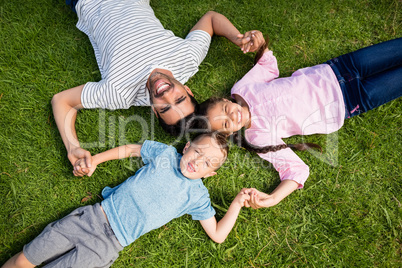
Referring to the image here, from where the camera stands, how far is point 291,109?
2713mm

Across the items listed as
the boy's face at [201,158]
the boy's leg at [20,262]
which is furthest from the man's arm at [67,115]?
the boy's face at [201,158]

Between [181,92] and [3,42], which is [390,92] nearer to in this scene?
[181,92]

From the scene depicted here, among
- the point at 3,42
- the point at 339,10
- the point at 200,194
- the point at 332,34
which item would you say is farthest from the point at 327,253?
the point at 3,42

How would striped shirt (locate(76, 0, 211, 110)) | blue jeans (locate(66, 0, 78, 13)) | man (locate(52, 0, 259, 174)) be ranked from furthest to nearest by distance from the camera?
1. blue jeans (locate(66, 0, 78, 13))
2. striped shirt (locate(76, 0, 211, 110))
3. man (locate(52, 0, 259, 174))

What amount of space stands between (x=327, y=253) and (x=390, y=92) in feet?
5.54

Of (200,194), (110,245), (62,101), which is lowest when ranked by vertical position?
(110,245)

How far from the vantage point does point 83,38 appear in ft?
10.4

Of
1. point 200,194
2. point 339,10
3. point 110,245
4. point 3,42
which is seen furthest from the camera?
point 339,10

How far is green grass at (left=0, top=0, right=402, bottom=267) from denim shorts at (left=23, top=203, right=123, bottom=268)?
1.14 ft

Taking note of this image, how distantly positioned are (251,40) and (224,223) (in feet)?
6.00

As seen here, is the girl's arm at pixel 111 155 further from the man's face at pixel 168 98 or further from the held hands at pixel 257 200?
the held hands at pixel 257 200

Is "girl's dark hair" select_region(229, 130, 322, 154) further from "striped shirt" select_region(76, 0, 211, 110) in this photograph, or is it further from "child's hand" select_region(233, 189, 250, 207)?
"striped shirt" select_region(76, 0, 211, 110)

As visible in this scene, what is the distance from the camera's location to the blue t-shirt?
95.7 inches

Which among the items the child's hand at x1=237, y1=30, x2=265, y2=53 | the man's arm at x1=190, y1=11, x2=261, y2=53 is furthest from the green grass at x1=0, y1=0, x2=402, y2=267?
the child's hand at x1=237, y1=30, x2=265, y2=53
